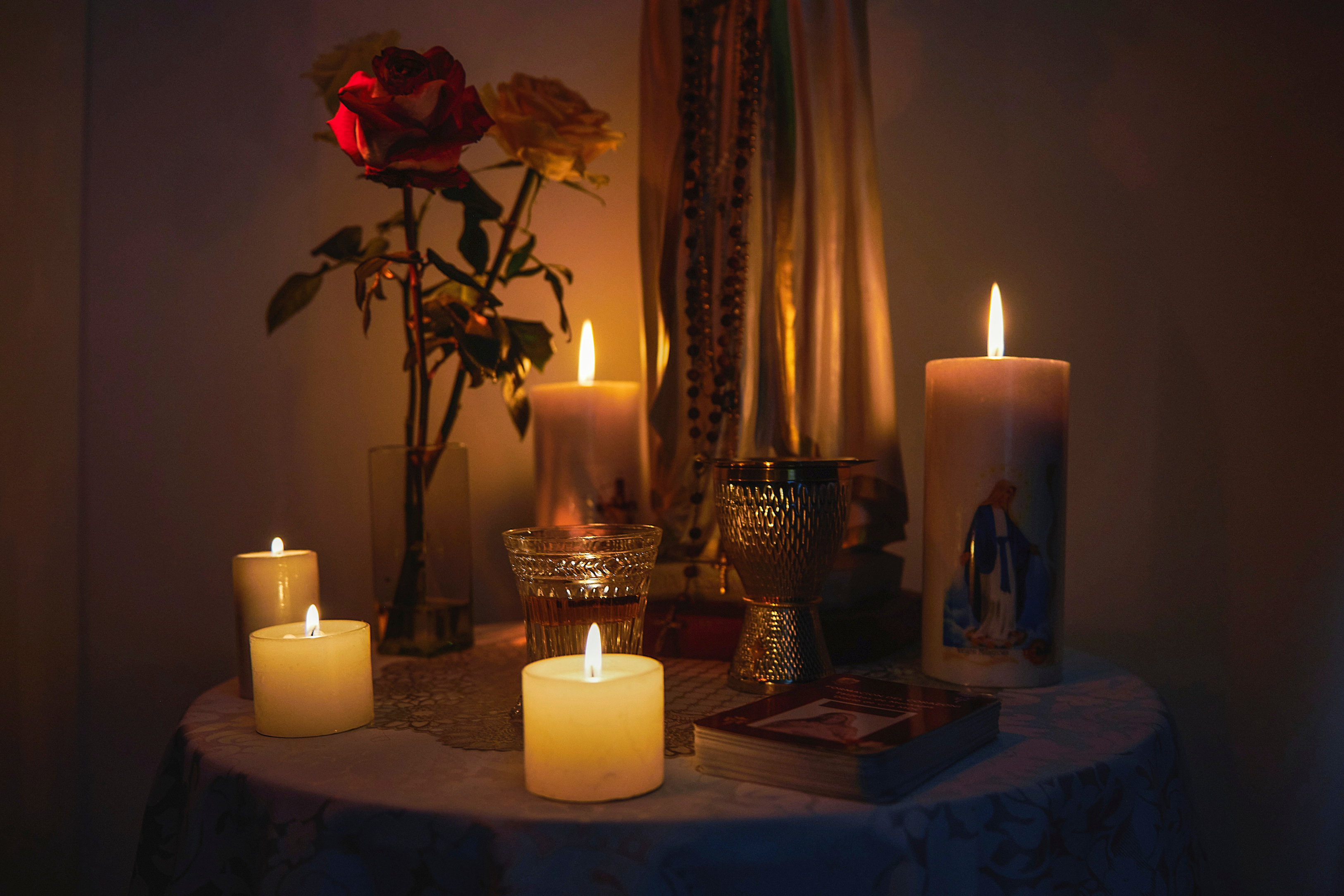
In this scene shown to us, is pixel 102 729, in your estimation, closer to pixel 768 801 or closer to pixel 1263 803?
pixel 768 801

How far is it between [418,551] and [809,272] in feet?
1.71

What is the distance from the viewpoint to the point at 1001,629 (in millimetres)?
806

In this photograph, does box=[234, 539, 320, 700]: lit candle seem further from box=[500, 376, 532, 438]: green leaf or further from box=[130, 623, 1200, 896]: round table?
box=[500, 376, 532, 438]: green leaf

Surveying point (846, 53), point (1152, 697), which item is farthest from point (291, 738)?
point (846, 53)

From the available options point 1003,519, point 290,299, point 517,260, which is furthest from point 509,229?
point 1003,519

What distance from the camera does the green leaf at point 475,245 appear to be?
1.00m

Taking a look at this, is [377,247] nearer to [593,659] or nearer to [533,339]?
[533,339]

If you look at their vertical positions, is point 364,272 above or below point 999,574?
above

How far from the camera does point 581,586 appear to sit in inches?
27.1

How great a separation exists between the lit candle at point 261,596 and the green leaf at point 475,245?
376mm

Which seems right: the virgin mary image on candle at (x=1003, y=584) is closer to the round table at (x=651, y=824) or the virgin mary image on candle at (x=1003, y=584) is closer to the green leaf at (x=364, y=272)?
the round table at (x=651, y=824)

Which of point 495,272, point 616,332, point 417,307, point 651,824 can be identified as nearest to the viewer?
point 651,824

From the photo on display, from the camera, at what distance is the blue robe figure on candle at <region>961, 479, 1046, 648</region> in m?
0.80

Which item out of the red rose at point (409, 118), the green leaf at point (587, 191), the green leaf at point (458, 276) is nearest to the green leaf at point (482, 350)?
the green leaf at point (458, 276)
